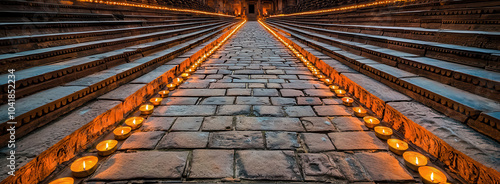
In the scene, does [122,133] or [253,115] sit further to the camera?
[253,115]

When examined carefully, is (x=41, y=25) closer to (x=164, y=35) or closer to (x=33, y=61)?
(x=33, y=61)

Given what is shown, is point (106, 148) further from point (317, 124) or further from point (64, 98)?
point (317, 124)

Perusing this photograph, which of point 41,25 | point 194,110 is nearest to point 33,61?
point 41,25

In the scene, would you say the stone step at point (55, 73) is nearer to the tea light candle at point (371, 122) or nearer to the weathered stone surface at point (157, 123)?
the weathered stone surface at point (157, 123)

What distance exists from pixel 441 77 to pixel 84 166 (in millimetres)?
3482

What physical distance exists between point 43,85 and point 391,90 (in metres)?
3.86

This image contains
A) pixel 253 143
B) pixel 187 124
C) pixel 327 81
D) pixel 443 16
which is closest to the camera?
pixel 253 143

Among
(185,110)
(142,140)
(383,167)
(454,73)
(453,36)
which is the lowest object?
(383,167)

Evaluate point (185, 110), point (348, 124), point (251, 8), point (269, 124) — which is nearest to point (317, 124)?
point (348, 124)

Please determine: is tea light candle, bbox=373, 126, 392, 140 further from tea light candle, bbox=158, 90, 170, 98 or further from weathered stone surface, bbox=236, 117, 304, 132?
tea light candle, bbox=158, 90, 170, 98

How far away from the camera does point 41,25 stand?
3.23 meters

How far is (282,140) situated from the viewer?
1.81m

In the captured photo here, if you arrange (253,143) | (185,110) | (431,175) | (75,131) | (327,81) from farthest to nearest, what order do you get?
(327,81), (185,110), (253,143), (75,131), (431,175)

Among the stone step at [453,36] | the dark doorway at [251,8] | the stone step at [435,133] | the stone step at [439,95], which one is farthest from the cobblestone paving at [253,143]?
the dark doorway at [251,8]
